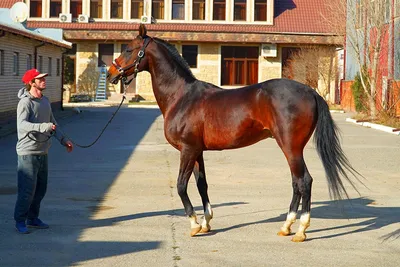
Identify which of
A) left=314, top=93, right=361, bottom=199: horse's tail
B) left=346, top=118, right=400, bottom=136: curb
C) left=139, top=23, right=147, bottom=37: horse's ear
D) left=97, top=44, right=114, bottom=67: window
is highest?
left=97, top=44, right=114, bottom=67: window

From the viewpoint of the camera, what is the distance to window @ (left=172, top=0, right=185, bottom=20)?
54875 millimetres

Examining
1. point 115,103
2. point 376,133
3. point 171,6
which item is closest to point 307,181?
point 376,133

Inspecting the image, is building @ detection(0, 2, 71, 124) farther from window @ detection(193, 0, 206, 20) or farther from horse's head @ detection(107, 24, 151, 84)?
horse's head @ detection(107, 24, 151, 84)

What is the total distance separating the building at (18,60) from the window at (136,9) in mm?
14233

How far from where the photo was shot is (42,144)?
905cm

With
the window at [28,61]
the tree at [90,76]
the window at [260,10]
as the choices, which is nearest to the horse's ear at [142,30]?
the window at [28,61]

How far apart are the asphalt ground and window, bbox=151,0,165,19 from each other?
37.2 m

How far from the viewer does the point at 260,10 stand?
5541cm

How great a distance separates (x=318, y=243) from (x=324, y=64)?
43.2 m

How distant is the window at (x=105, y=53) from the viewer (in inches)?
2137

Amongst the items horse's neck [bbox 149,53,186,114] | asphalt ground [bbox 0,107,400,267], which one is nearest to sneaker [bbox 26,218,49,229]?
asphalt ground [bbox 0,107,400,267]

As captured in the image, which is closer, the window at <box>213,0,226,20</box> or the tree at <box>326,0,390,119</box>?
the tree at <box>326,0,390,119</box>

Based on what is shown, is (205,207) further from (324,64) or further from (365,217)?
(324,64)

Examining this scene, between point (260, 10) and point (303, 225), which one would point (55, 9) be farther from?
point (303, 225)
